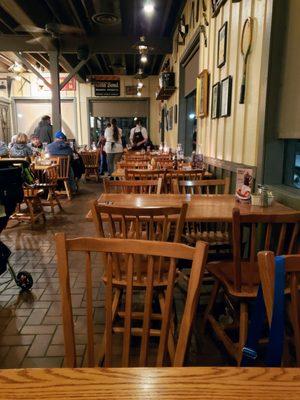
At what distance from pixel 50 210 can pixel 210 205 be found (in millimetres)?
4063

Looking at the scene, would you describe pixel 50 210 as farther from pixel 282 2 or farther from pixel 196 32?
pixel 282 2

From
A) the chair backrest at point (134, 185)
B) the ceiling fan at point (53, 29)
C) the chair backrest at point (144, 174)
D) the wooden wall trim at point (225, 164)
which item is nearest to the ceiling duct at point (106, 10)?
the ceiling fan at point (53, 29)

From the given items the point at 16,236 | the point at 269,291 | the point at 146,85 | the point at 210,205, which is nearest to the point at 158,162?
the point at 16,236

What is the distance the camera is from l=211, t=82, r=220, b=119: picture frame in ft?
13.1

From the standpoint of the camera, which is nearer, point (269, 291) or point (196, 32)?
point (269, 291)

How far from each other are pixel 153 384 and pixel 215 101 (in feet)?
12.7

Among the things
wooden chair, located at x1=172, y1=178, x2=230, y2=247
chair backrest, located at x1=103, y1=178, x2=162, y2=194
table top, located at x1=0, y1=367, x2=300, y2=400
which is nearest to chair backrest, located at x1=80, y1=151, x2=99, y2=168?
chair backrest, located at x1=103, y1=178, x2=162, y2=194

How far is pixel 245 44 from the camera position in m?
3.03

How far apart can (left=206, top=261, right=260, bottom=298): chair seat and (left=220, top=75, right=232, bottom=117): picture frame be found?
6.62 ft

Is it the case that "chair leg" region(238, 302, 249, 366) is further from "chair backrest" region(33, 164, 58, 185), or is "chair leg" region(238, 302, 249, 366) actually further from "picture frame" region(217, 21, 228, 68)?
"chair backrest" region(33, 164, 58, 185)

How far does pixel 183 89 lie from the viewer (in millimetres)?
7023

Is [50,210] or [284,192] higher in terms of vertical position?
[284,192]

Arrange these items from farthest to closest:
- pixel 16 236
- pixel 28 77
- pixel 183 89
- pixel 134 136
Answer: pixel 28 77 < pixel 134 136 < pixel 183 89 < pixel 16 236


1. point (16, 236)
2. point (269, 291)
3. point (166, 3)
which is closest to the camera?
point (269, 291)
